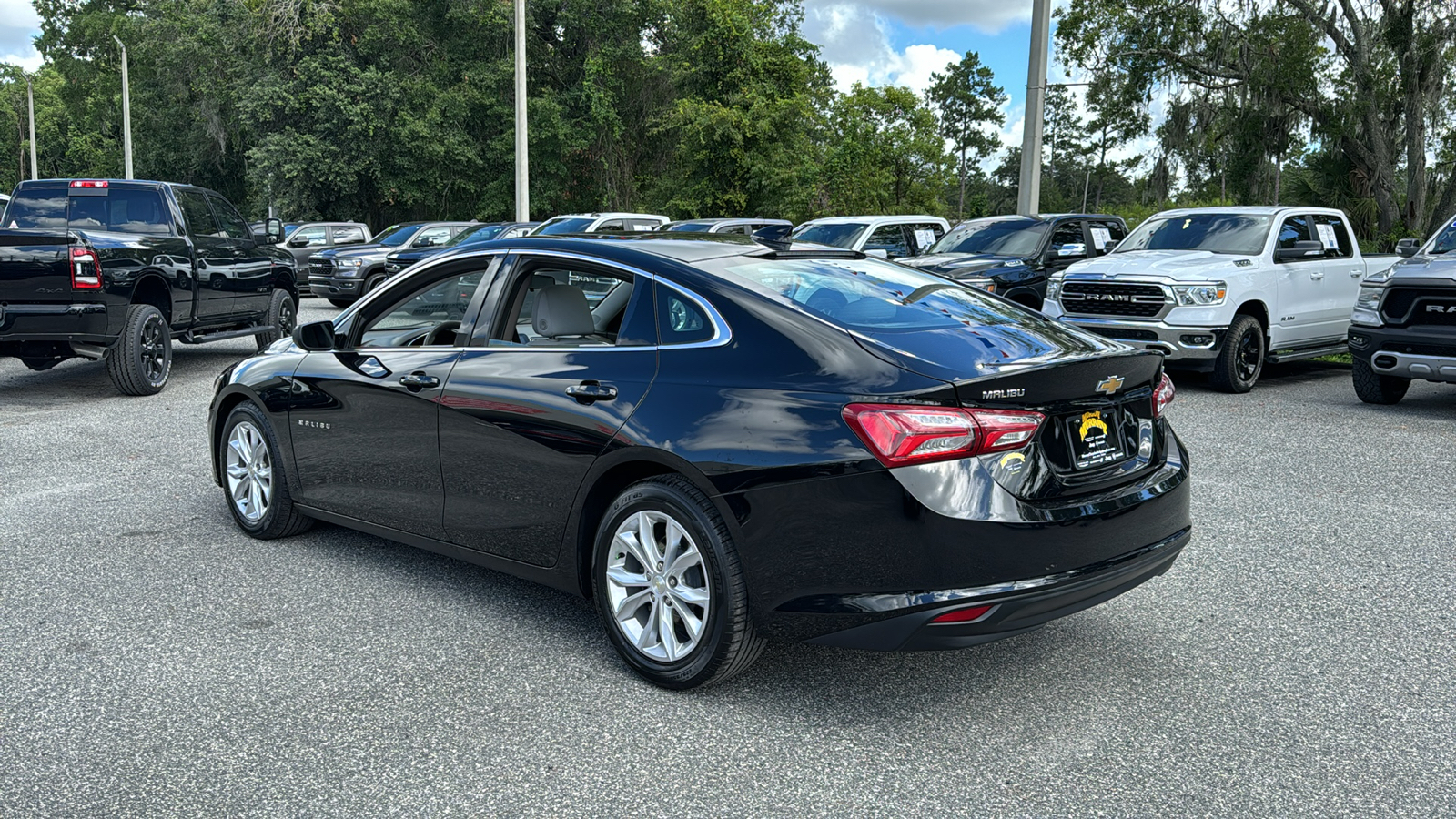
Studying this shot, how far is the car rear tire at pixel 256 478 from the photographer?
5.59m

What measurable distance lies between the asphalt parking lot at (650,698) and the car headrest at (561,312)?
116 centimetres

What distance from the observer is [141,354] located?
1066 centimetres

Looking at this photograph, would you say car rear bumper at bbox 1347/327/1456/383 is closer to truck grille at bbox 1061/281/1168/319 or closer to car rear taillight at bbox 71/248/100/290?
truck grille at bbox 1061/281/1168/319

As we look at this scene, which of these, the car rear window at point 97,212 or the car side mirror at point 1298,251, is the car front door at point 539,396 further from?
the car side mirror at point 1298,251

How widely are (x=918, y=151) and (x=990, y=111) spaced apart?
181 feet

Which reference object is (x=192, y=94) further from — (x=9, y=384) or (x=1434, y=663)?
(x=1434, y=663)

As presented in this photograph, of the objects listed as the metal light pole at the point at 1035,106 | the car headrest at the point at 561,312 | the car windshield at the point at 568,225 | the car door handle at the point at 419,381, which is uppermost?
the metal light pole at the point at 1035,106

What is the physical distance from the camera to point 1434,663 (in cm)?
416

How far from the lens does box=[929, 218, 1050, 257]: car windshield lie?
14984mm

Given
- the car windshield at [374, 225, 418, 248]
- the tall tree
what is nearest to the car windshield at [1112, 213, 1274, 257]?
the car windshield at [374, 225, 418, 248]

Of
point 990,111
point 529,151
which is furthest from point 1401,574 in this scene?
point 990,111

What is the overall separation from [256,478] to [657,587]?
9.22 ft

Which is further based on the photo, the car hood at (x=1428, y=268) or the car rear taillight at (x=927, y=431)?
the car hood at (x=1428, y=268)

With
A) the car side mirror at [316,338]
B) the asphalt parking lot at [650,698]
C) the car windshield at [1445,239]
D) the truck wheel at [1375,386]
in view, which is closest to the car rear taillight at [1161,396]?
the asphalt parking lot at [650,698]
